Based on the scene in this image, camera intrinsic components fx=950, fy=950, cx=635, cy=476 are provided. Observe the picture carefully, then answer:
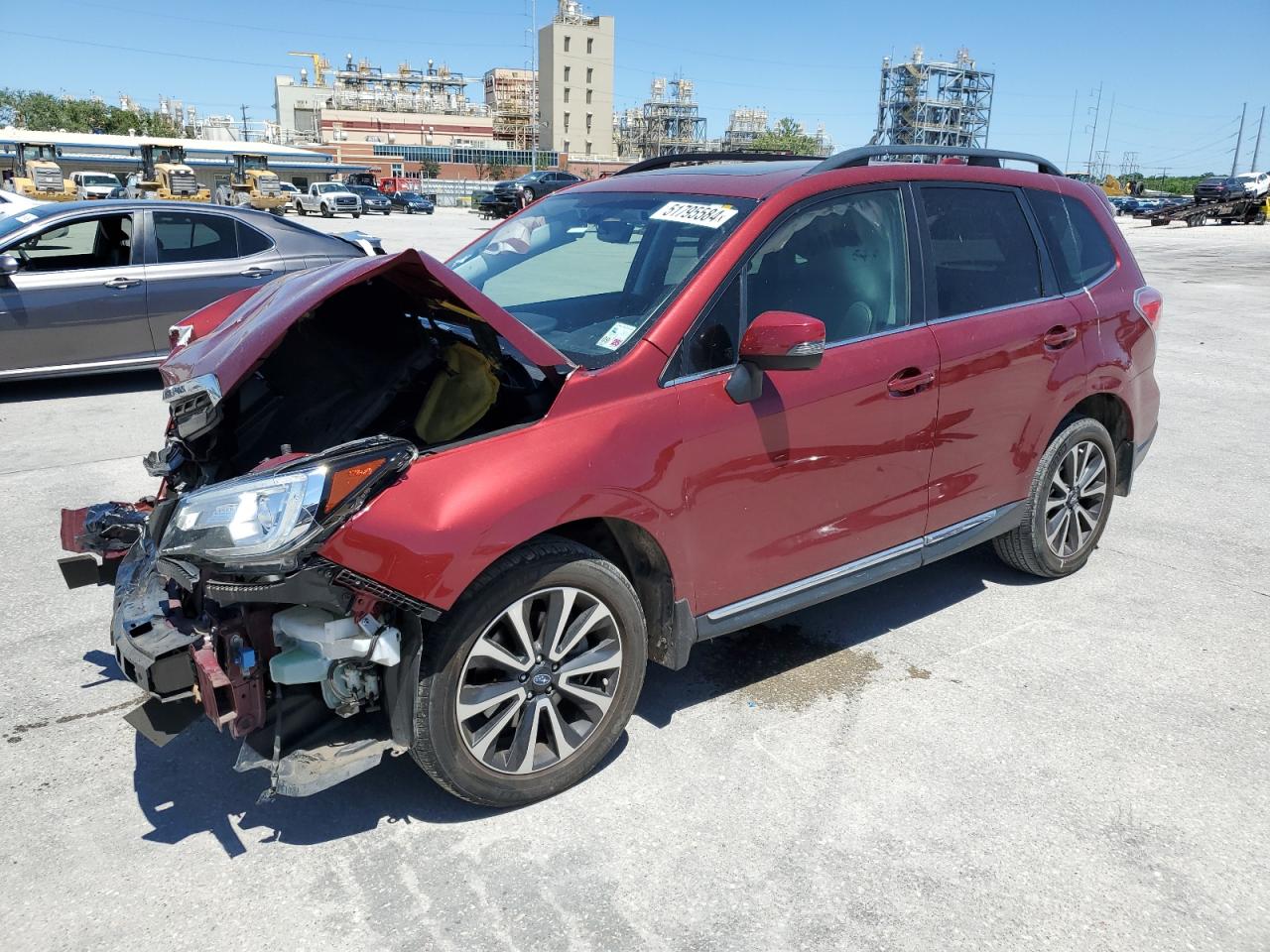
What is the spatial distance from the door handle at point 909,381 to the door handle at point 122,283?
7.12m

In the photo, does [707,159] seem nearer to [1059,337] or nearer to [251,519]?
[1059,337]

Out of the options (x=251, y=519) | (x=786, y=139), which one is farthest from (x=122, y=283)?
(x=786, y=139)

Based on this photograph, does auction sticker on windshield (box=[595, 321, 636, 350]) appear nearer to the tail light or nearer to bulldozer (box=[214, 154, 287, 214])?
the tail light

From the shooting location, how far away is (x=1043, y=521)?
4.50 m

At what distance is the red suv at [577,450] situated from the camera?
8.21 ft

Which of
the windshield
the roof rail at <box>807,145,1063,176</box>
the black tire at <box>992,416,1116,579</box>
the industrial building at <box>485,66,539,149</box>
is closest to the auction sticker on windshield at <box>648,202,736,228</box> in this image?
the windshield

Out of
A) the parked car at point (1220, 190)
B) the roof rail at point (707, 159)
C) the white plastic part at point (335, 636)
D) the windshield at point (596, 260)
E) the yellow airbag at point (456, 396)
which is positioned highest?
the parked car at point (1220, 190)

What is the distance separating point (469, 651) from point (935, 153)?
9.42 ft

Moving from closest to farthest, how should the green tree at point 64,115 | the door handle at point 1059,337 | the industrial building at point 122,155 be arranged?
the door handle at point 1059,337 → the industrial building at point 122,155 → the green tree at point 64,115

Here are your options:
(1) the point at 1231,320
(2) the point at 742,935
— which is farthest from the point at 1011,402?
(1) the point at 1231,320

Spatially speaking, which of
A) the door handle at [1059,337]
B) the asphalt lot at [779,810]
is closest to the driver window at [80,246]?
the asphalt lot at [779,810]

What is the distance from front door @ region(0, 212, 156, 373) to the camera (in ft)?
25.4

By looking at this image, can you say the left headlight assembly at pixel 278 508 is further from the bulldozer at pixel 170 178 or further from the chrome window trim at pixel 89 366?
the bulldozer at pixel 170 178

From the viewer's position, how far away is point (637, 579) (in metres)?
3.15
